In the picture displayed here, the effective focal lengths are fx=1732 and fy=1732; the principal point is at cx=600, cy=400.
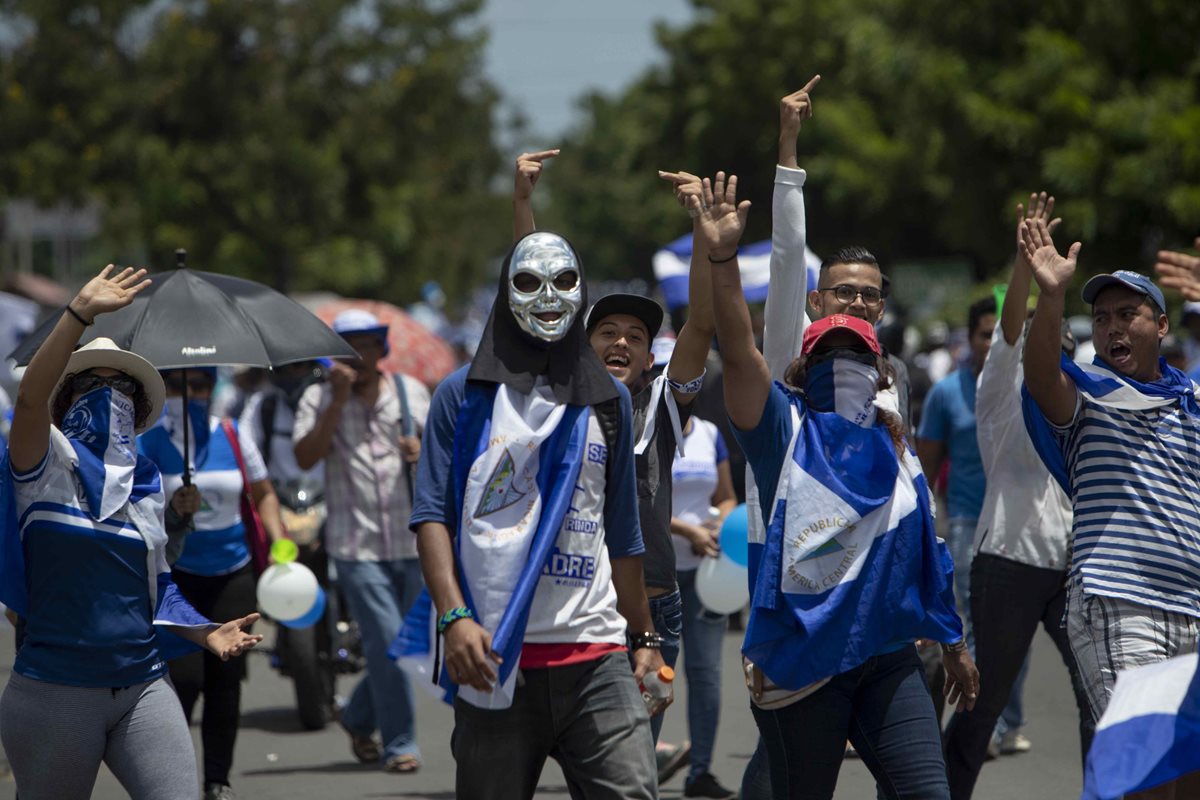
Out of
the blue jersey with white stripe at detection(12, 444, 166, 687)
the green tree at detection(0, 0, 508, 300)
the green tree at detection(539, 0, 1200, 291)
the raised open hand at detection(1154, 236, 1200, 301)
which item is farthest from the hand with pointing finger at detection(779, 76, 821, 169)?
the green tree at detection(0, 0, 508, 300)

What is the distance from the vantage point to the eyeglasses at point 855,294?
5469 millimetres

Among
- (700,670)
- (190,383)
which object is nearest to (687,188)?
(700,670)

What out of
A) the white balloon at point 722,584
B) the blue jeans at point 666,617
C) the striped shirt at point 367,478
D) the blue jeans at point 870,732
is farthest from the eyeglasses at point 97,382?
the striped shirt at point 367,478

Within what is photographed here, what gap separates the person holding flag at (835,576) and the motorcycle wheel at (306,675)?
16.9 ft

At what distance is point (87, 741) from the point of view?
4.91 meters

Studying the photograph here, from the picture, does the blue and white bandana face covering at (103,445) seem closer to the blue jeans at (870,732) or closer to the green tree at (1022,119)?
the blue jeans at (870,732)

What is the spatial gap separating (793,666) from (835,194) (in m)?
30.7

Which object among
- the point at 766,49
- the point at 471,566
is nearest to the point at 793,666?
the point at 471,566

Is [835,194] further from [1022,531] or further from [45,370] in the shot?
[45,370]

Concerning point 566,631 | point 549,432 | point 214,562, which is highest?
point 549,432

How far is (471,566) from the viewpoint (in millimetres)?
4406

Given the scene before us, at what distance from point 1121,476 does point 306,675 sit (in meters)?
5.60

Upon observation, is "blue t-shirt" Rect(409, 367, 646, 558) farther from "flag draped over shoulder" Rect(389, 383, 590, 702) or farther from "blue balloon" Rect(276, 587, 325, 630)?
"blue balloon" Rect(276, 587, 325, 630)

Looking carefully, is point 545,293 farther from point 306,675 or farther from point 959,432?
point 306,675
